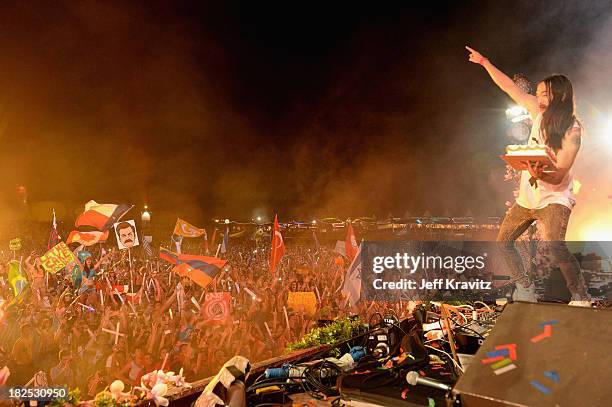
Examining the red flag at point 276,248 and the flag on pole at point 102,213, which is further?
the red flag at point 276,248

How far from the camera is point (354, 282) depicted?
7.46 metres

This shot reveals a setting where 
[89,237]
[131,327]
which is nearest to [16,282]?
[89,237]

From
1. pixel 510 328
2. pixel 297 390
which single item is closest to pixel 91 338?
pixel 297 390

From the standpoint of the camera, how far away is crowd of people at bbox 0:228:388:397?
6.05 meters

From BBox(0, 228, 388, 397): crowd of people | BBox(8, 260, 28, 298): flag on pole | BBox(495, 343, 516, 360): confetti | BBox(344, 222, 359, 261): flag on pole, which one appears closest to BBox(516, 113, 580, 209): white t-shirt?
BBox(0, 228, 388, 397): crowd of people

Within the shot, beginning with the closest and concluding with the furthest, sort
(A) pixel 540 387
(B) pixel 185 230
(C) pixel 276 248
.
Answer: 1. (A) pixel 540 387
2. (C) pixel 276 248
3. (B) pixel 185 230

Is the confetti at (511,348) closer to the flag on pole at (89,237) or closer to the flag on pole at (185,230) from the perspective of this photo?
the flag on pole at (89,237)

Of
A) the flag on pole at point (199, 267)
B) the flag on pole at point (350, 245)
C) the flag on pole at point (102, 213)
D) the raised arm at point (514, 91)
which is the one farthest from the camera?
the flag on pole at point (350, 245)

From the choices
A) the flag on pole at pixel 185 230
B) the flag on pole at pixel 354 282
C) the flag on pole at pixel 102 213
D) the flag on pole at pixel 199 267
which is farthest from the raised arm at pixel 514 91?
the flag on pole at pixel 185 230

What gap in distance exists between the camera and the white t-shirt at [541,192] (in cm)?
589

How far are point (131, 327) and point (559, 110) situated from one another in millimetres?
8215

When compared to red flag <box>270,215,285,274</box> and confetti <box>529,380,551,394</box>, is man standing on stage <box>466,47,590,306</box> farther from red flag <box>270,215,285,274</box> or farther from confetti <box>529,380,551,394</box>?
red flag <box>270,215,285,274</box>

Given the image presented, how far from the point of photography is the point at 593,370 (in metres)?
1.30

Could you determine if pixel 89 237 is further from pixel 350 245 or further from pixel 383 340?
pixel 383 340
